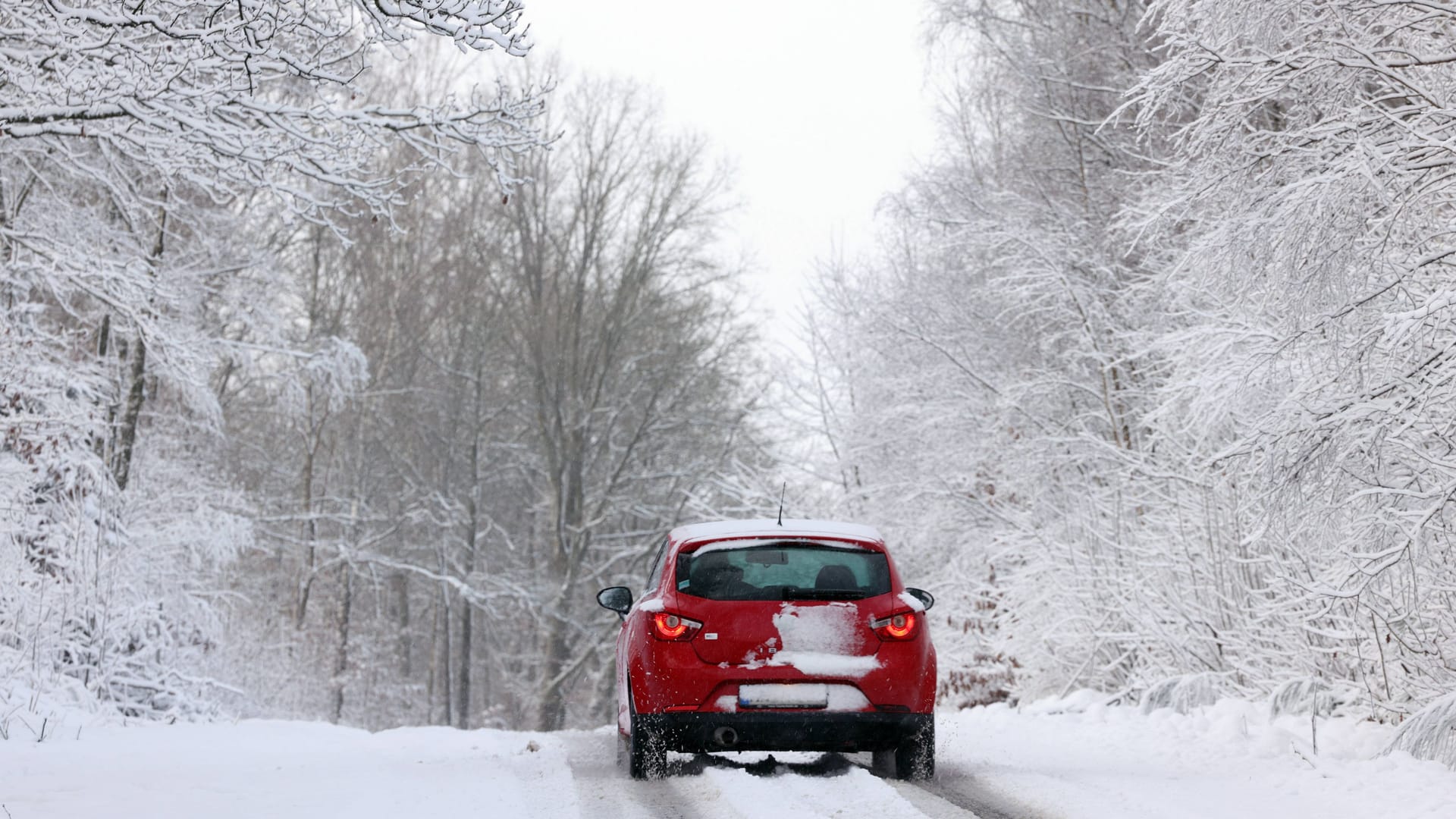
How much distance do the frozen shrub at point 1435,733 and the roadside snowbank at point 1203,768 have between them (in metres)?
0.08

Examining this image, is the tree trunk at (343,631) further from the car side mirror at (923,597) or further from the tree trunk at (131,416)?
the car side mirror at (923,597)

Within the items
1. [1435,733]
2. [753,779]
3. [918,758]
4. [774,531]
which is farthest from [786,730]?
[1435,733]

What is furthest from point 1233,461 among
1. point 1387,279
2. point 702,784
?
point 702,784

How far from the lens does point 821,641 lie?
8.12m

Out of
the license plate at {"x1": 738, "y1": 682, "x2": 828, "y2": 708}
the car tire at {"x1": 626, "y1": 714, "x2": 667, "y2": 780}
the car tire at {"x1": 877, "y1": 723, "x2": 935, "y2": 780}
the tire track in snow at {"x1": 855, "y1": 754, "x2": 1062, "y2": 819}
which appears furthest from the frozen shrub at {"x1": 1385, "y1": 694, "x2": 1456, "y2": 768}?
the car tire at {"x1": 626, "y1": 714, "x2": 667, "y2": 780}

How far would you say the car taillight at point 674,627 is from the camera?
26.8 feet

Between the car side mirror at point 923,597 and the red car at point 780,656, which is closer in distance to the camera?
the red car at point 780,656

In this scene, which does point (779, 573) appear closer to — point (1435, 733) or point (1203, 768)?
point (1203, 768)

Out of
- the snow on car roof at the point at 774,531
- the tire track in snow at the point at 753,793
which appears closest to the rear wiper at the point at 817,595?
the snow on car roof at the point at 774,531

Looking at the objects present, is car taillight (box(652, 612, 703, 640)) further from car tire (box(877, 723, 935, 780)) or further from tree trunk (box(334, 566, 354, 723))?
tree trunk (box(334, 566, 354, 723))

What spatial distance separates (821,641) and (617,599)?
2.28 metres

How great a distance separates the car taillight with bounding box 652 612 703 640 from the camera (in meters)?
8.17

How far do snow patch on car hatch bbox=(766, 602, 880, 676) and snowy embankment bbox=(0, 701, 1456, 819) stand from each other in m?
0.66

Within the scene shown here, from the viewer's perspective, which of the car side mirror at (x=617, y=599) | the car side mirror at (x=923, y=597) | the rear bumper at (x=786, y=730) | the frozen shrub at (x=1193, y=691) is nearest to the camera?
the rear bumper at (x=786, y=730)
